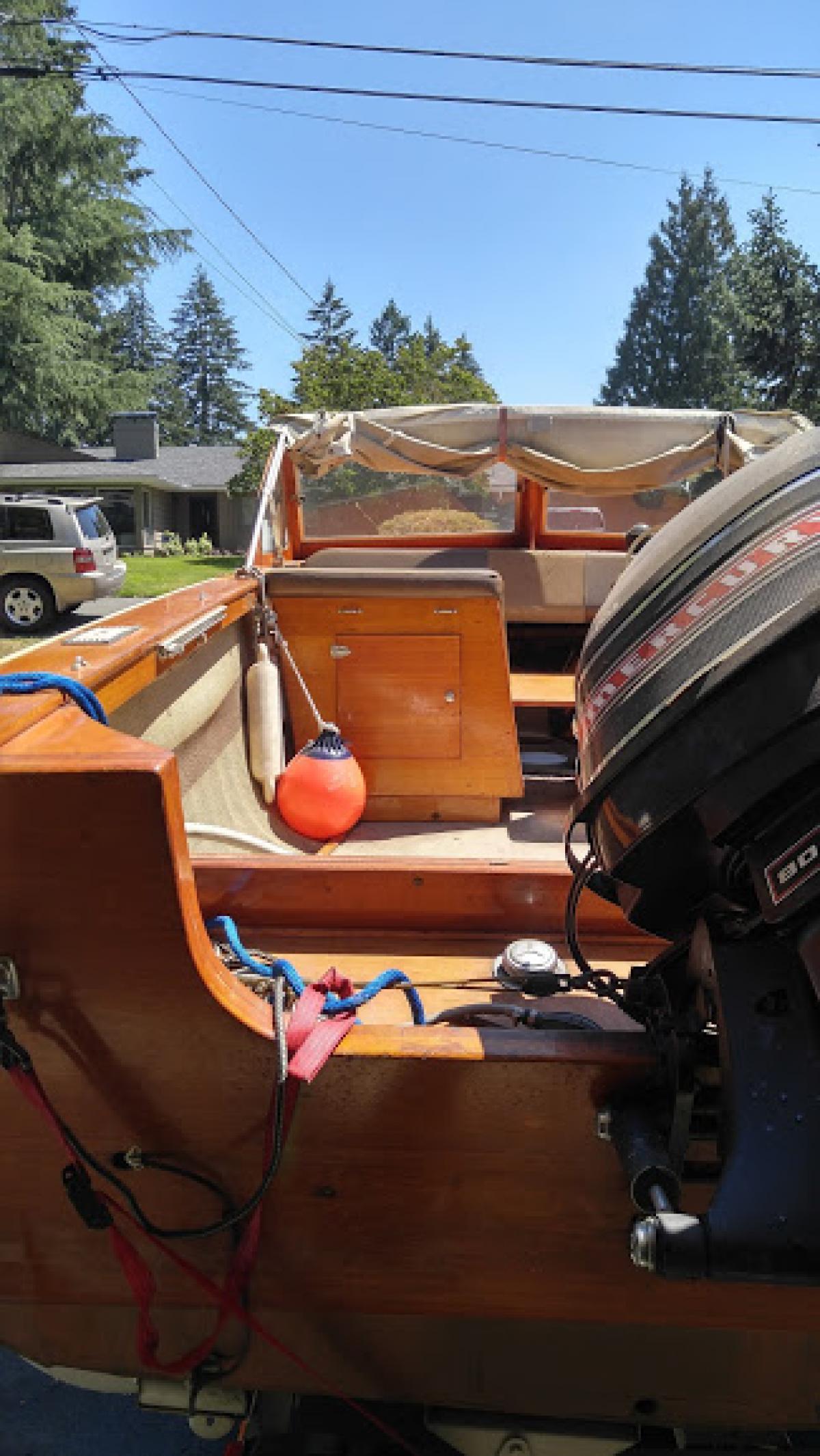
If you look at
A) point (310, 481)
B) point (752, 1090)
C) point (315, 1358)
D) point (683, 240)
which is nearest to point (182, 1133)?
point (315, 1358)

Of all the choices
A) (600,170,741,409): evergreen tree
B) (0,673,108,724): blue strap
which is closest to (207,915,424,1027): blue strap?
(0,673,108,724): blue strap

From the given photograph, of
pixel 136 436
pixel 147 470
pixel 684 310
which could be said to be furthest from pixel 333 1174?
pixel 684 310

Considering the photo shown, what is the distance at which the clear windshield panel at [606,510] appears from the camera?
6016 millimetres

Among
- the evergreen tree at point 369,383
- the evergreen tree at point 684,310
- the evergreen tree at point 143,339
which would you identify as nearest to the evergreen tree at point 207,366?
the evergreen tree at point 143,339

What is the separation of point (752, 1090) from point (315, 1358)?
0.81 m

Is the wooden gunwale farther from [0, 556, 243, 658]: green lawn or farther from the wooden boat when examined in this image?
[0, 556, 243, 658]: green lawn

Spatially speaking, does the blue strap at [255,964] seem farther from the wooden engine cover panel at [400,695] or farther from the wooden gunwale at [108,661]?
the wooden engine cover panel at [400,695]

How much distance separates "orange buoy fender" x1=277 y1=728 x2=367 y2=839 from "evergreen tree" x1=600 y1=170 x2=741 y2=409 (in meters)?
56.9

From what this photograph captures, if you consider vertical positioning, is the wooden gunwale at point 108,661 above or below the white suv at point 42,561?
above

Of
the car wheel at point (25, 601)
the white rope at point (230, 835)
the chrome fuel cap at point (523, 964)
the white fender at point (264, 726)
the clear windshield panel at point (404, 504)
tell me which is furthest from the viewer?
the car wheel at point (25, 601)

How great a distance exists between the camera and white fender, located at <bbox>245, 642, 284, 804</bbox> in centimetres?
361

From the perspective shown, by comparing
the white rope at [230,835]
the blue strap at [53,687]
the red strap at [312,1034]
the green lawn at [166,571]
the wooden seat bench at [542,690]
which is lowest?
the green lawn at [166,571]

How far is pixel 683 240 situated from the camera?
59156 mm

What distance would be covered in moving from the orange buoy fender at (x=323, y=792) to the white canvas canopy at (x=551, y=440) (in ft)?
7.71
